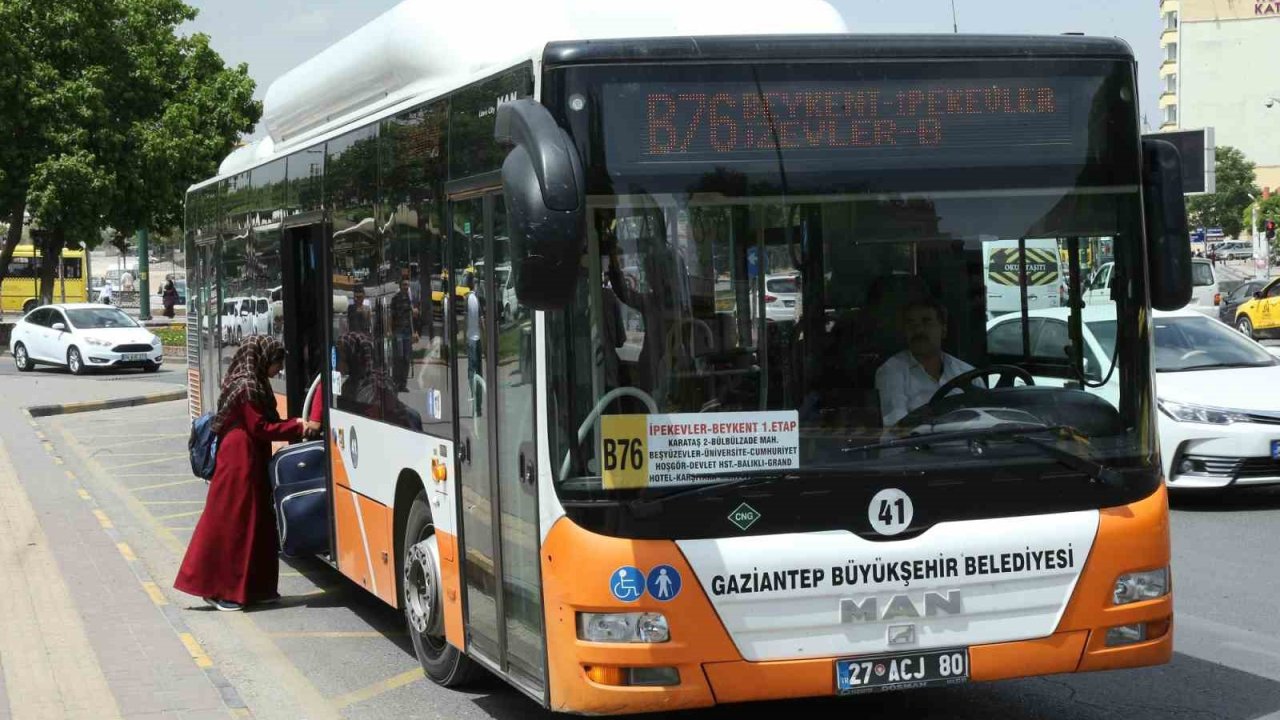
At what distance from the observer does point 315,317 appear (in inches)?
401

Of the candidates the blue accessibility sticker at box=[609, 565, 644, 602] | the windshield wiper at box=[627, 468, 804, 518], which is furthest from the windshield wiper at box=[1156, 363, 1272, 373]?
the blue accessibility sticker at box=[609, 565, 644, 602]

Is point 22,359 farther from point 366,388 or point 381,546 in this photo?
point 381,546

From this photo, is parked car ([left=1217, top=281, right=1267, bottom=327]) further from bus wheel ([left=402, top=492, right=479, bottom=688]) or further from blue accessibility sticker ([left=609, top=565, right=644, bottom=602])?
blue accessibility sticker ([left=609, top=565, right=644, bottom=602])

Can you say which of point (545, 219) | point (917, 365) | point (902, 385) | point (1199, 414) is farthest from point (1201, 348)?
point (545, 219)

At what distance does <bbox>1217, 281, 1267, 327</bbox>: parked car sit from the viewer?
128 feet

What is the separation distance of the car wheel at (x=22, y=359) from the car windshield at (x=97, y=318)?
5.18 ft

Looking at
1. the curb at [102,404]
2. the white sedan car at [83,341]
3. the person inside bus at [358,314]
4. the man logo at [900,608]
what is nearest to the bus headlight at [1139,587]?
the man logo at [900,608]

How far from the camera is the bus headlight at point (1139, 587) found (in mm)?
5758

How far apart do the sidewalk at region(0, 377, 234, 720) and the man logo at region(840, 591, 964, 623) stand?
2832mm

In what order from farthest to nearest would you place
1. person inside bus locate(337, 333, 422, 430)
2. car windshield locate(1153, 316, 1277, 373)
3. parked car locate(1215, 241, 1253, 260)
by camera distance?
parked car locate(1215, 241, 1253, 260), car windshield locate(1153, 316, 1277, 373), person inside bus locate(337, 333, 422, 430)

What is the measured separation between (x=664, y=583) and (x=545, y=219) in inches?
51.6

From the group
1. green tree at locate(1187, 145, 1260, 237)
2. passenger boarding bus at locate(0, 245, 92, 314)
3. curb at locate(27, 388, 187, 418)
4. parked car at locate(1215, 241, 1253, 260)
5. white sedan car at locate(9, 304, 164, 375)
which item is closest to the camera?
curb at locate(27, 388, 187, 418)

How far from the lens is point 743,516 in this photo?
17.9ft

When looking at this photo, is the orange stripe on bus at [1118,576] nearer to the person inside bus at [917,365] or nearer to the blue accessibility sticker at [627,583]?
the person inside bus at [917,365]
